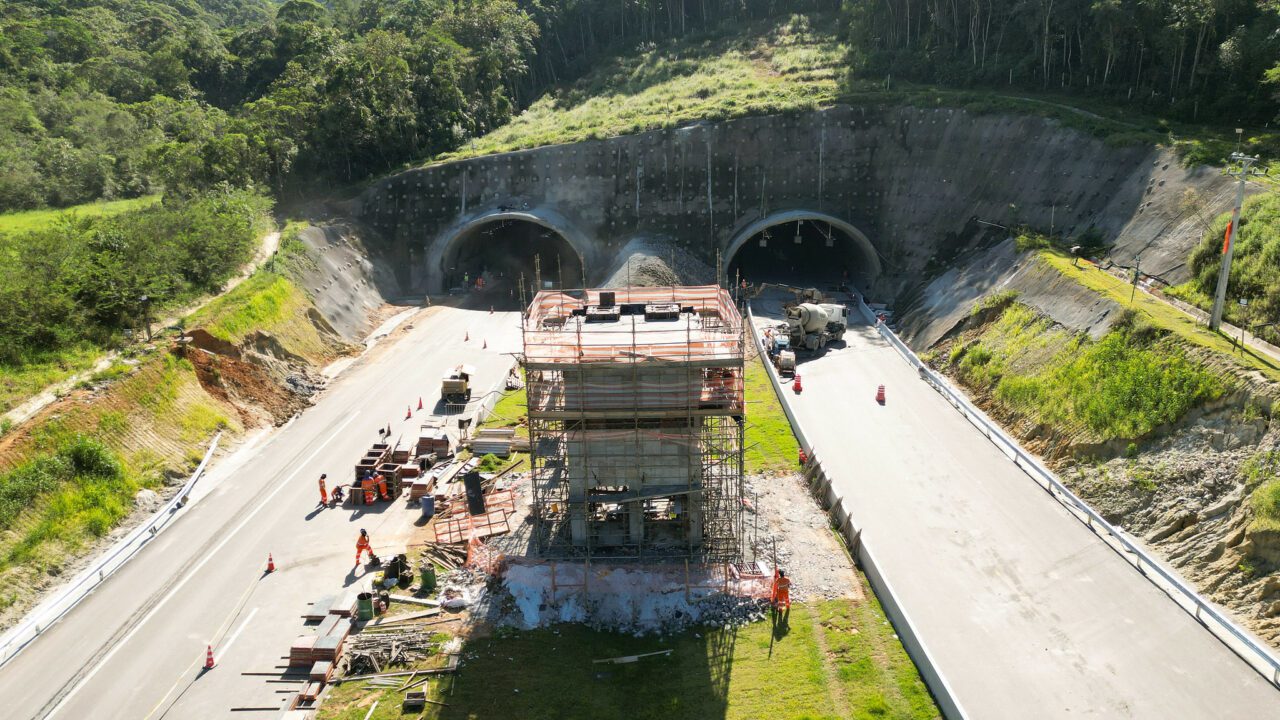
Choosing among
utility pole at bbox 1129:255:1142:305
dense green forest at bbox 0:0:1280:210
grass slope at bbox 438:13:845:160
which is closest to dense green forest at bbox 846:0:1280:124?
dense green forest at bbox 0:0:1280:210

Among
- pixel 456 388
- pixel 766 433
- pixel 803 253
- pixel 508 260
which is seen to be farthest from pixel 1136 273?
pixel 508 260

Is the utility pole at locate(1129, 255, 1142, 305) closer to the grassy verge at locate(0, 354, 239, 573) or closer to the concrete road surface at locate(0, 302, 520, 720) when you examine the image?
the concrete road surface at locate(0, 302, 520, 720)

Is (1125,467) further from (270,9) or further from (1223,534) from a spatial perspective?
(270,9)

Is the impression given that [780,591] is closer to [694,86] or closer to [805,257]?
[805,257]

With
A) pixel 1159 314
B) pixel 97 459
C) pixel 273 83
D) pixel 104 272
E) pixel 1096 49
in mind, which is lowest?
pixel 97 459

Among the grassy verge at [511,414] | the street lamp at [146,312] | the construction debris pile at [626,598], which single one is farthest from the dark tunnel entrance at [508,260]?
the construction debris pile at [626,598]
